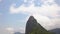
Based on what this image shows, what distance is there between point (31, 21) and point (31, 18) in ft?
10.1

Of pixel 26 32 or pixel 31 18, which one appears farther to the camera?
pixel 31 18

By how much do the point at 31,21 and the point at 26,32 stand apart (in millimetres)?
7798

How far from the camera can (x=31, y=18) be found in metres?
82.0

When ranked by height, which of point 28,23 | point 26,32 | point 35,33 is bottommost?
point 35,33

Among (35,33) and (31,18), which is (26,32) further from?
(35,33)

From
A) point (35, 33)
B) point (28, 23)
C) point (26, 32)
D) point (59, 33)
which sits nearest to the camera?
point (35, 33)

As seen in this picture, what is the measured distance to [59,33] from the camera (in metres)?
129

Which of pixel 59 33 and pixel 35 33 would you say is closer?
pixel 35 33

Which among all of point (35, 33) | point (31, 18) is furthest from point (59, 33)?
point (35, 33)

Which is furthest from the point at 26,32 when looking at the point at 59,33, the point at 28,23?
the point at 59,33

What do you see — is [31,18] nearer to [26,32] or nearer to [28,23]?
[28,23]

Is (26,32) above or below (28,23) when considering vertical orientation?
below

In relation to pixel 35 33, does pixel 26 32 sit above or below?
above

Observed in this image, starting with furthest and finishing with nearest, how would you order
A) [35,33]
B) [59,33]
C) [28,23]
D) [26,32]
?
[59,33], [28,23], [26,32], [35,33]
